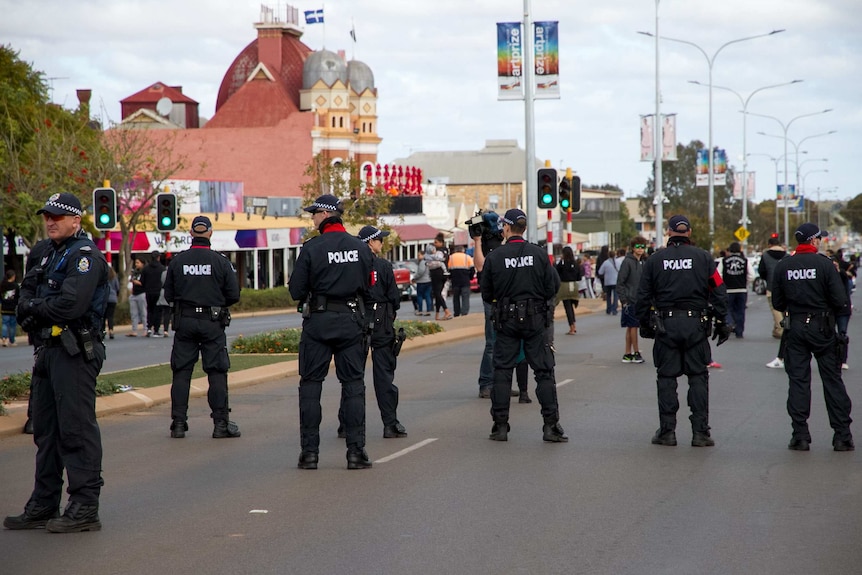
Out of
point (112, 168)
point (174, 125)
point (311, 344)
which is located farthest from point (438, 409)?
point (174, 125)

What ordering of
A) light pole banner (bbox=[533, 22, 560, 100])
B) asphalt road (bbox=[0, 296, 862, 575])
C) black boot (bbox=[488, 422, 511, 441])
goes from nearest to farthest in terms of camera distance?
1. asphalt road (bbox=[0, 296, 862, 575])
2. black boot (bbox=[488, 422, 511, 441])
3. light pole banner (bbox=[533, 22, 560, 100])

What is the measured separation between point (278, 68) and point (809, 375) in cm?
7823

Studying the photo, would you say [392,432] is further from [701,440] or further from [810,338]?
[810,338]

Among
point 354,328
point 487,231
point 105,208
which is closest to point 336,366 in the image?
point 354,328

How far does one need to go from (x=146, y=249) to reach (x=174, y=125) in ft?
156

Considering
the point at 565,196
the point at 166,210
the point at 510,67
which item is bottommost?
the point at 166,210

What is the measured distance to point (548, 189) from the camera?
25312 millimetres

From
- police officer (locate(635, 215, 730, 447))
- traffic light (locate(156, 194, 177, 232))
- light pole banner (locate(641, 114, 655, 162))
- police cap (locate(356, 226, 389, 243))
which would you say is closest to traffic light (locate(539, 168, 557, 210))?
traffic light (locate(156, 194, 177, 232))

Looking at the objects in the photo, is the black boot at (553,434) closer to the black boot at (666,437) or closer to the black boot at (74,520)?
the black boot at (666,437)

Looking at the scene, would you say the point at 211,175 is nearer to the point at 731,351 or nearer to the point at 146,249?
the point at 146,249

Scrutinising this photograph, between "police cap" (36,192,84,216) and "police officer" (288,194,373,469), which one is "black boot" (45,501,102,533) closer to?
"police cap" (36,192,84,216)

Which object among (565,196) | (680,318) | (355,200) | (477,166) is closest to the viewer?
(680,318)

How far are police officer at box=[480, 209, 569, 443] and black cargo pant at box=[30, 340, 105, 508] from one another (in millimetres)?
4253

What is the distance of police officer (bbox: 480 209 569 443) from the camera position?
34.9 feet
